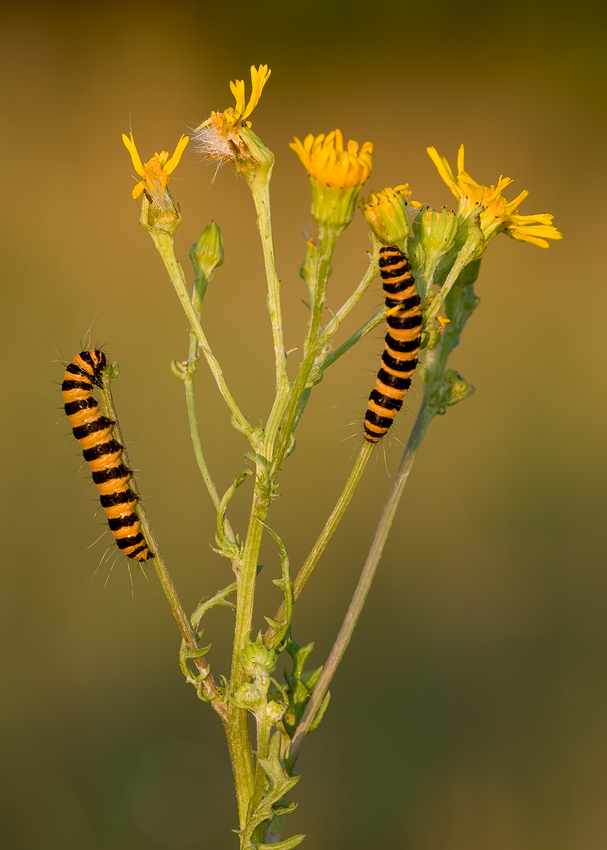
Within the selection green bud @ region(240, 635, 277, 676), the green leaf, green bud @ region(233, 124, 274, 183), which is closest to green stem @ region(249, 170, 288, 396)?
green bud @ region(233, 124, 274, 183)

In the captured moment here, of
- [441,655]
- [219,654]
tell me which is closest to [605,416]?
[441,655]

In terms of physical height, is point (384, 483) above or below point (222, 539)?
below

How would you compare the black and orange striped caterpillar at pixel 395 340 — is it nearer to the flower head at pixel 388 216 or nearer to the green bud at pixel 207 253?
the flower head at pixel 388 216

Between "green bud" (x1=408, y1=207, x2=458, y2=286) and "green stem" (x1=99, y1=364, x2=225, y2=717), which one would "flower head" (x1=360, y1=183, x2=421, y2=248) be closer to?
"green bud" (x1=408, y1=207, x2=458, y2=286)

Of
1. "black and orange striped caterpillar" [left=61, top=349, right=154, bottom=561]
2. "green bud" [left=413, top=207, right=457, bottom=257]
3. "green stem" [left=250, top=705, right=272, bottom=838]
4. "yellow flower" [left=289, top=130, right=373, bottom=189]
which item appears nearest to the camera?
"green stem" [left=250, top=705, right=272, bottom=838]

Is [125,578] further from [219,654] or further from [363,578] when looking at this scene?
[363,578]

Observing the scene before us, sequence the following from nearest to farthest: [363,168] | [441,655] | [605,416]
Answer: [363,168], [441,655], [605,416]

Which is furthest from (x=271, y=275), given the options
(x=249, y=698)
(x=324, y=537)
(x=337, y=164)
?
(x=249, y=698)
